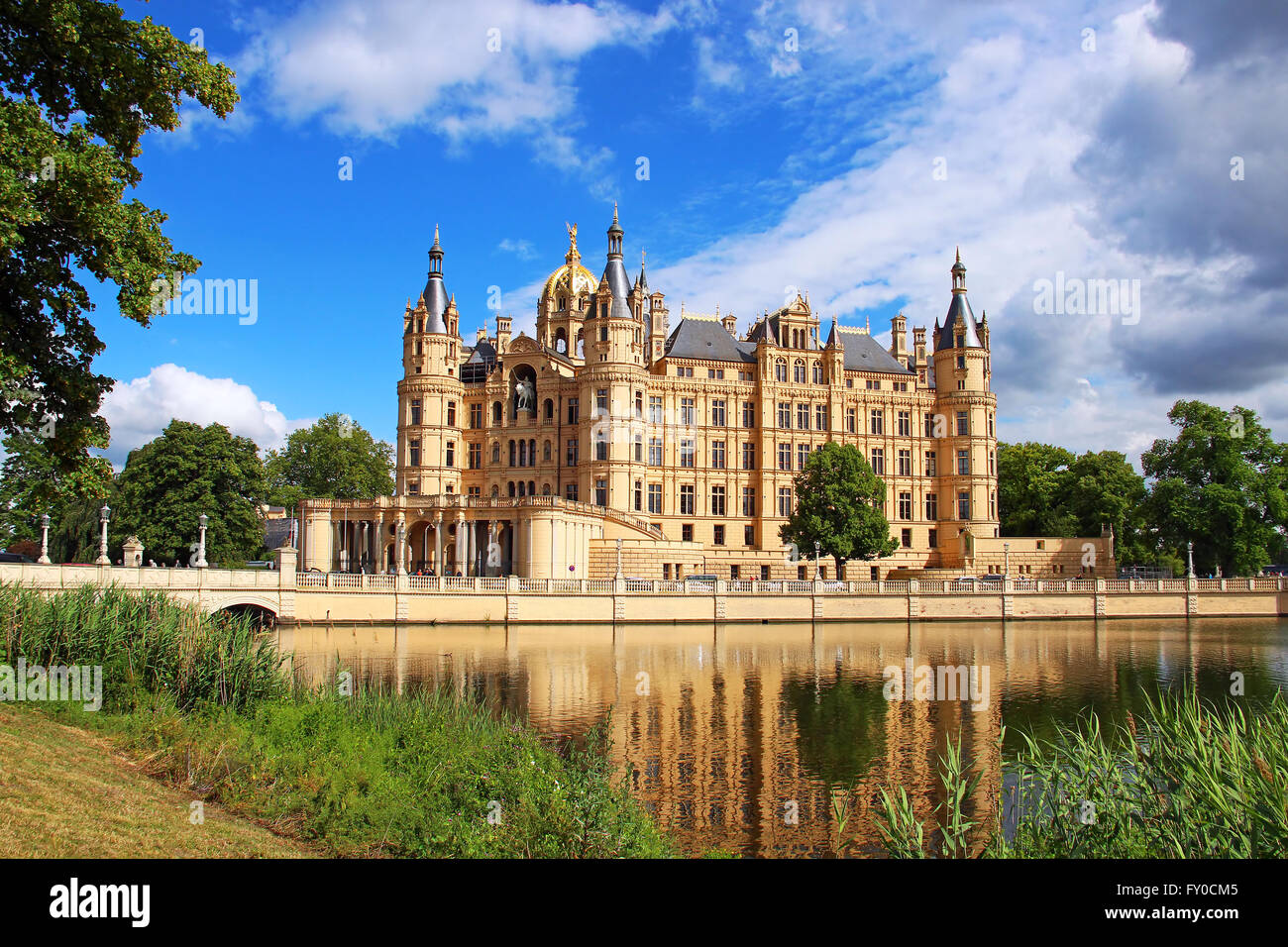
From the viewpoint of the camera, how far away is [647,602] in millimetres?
49719

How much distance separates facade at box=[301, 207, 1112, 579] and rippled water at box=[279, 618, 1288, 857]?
1999cm

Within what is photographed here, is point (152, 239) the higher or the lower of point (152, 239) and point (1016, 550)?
the higher

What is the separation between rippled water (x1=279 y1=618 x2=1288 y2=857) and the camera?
16.8 metres

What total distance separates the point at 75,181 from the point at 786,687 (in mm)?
23794

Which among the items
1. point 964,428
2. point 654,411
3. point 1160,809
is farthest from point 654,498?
point 1160,809

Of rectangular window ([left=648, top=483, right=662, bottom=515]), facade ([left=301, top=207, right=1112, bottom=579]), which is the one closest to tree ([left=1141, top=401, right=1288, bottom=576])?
facade ([left=301, top=207, right=1112, bottom=579])

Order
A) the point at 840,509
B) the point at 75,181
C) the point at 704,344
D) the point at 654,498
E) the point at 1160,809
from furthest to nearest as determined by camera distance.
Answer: the point at 704,344 → the point at 654,498 → the point at 840,509 → the point at 75,181 → the point at 1160,809

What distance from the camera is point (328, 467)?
258 feet

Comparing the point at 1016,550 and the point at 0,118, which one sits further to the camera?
the point at 1016,550

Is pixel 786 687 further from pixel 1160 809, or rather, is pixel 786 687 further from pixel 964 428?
pixel 964 428

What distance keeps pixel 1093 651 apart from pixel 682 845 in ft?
108
